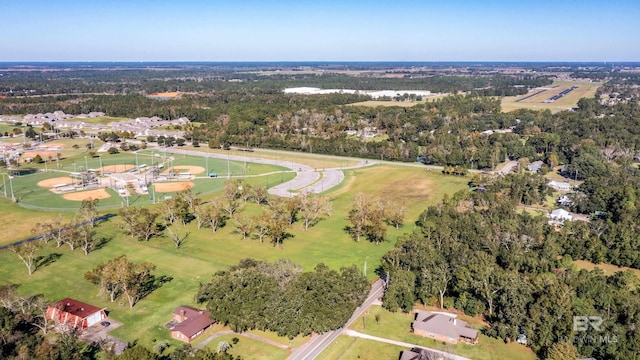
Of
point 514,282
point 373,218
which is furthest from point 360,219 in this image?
point 514,282

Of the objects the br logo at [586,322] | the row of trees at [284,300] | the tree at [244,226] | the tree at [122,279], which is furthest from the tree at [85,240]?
the br logo at [586,322]

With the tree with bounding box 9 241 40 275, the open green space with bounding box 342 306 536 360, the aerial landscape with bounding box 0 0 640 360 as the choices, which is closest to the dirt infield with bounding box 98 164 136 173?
the aerial landscape with bounding box 0 0 640 360

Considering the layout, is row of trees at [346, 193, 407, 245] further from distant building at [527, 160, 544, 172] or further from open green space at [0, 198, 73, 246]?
distant building at [527, 160, 544, 172]

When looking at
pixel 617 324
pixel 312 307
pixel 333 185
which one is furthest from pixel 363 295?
pixel 333 185

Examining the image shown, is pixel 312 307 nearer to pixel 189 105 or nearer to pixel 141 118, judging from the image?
pixel 141 118


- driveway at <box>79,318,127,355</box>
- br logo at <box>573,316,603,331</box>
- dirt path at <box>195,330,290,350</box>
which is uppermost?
br logo at <box>573,316,603,331</box>

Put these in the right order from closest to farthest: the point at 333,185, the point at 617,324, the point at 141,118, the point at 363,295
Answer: the point at 617,324 < the point at 363,295 < the point at 333,185 < the point at 141,118
